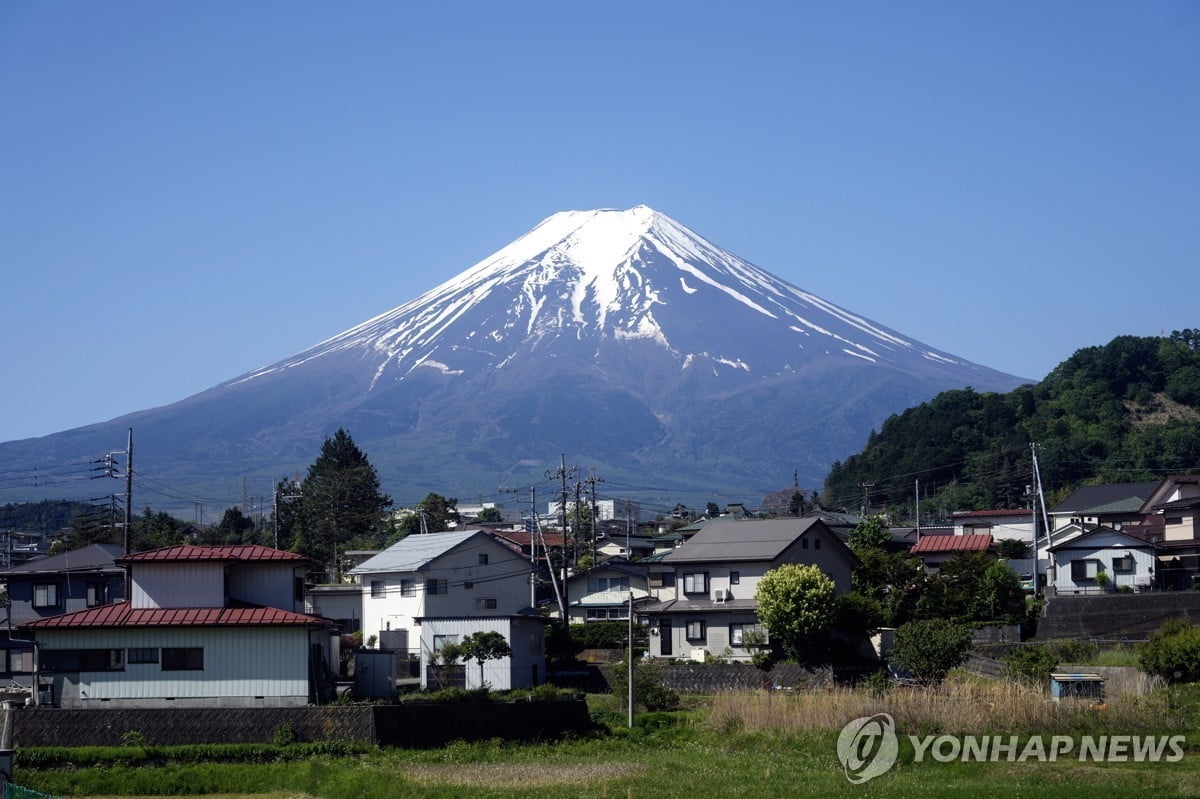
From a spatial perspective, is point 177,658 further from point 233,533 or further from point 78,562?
point 233,533

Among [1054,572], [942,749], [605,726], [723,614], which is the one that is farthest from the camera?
[1054,572]

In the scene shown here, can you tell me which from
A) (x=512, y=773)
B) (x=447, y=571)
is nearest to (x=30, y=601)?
(x=447, y=571)

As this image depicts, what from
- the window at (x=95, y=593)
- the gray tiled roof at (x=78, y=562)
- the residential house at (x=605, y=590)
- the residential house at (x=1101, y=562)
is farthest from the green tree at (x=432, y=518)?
the residential house at (x=1101, y=562)

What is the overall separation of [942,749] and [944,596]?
1696 centimetres

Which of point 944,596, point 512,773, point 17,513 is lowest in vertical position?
point 512,773

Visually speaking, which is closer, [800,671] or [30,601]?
[800,671]

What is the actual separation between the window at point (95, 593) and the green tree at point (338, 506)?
72.7 feet

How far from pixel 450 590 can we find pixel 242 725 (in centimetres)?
Result: 1890

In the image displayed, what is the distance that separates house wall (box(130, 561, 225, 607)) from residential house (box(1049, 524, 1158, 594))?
25.2 meters

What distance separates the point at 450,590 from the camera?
46.4m

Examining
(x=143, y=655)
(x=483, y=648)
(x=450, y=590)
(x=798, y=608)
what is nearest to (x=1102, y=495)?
(x=798, y=608)

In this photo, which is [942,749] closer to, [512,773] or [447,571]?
[512,773]

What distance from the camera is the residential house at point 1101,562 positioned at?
44781 mm

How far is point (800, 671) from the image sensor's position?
1454 inches
